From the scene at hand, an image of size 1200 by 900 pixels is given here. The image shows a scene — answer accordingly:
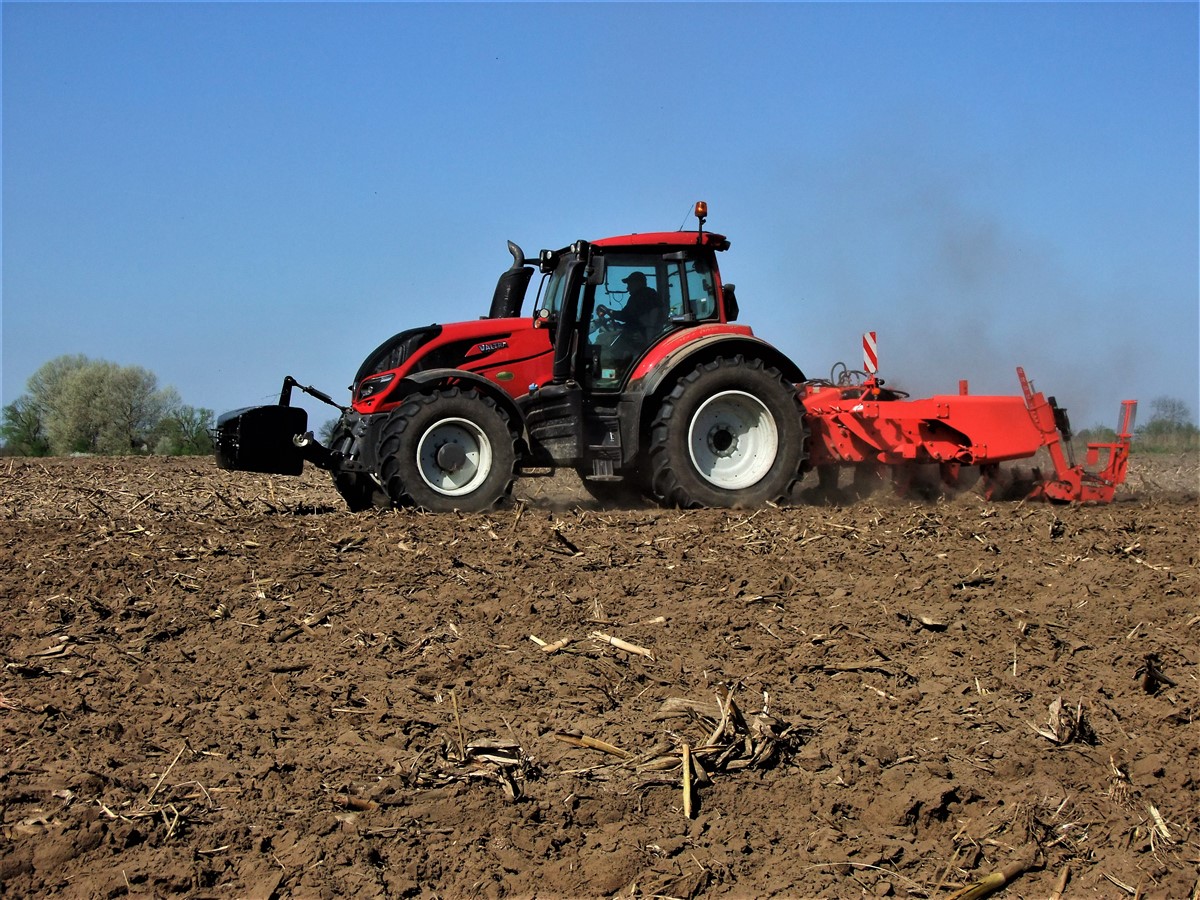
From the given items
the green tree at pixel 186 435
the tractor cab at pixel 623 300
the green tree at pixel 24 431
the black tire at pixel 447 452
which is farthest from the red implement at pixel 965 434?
the green tree at pixel 24 431

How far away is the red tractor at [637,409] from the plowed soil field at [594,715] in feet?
4.67

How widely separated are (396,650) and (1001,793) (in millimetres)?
2576

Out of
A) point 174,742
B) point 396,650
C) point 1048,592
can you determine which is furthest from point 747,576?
point 174,742

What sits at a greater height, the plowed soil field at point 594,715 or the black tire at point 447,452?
the black tire at point 447,452

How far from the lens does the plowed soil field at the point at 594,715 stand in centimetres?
361

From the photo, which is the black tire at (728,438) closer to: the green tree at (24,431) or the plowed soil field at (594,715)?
the plowed soil field at (594,715)

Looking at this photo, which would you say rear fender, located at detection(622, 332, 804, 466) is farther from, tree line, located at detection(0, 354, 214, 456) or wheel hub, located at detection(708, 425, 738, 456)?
tree line, located at detection(0, 354, 214, 456)

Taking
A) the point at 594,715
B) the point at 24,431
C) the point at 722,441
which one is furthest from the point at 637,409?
the point at 24,431

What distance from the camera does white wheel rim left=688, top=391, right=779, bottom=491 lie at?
30.0ft

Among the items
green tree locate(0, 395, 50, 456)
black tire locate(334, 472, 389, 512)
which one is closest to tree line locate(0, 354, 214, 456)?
green tree locate(0, 395, 50, 456)

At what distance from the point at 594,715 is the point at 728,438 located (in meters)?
5.07

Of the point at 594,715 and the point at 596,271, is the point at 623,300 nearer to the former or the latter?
the point at 596,271

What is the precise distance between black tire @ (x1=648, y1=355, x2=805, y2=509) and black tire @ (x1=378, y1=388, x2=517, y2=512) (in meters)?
1.22

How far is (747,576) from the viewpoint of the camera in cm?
626
